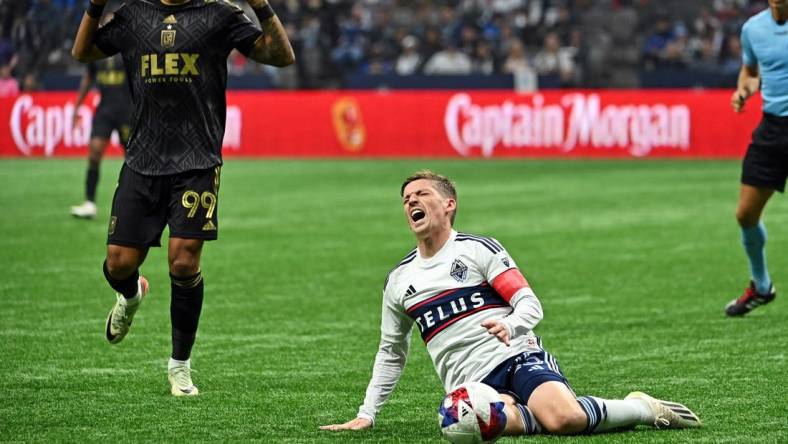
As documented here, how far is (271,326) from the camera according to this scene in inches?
379

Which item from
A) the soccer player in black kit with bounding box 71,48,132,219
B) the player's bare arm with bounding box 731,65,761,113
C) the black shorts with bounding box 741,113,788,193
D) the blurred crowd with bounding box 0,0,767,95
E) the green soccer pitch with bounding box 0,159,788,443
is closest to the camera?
the green soccer pitch with bounding box 0,159,788,443

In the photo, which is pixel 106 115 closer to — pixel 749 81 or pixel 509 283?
pixel 749 81

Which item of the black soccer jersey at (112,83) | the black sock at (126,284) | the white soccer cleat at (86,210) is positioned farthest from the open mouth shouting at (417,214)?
the white soccer cleat at (86,210)

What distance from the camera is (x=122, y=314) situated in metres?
7.77

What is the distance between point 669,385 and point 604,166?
54.3ft

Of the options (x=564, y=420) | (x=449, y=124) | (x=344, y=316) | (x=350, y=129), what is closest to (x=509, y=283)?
(x=564, y=420)

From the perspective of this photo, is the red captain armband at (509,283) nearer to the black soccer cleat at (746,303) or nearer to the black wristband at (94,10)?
the black wristband at (94,10)

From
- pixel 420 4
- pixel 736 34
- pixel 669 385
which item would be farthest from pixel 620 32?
pixel 669 385

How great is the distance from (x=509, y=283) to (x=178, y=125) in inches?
80.8

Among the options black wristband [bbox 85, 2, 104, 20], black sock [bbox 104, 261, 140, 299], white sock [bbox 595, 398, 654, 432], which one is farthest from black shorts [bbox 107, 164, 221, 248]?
white sock [bbox 595, 398, 654, 432]

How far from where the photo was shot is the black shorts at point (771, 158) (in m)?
9.73

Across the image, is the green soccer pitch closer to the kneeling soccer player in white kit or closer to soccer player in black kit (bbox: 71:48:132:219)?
the kneeling soccer player in white kit

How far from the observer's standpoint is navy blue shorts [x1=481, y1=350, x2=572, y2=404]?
600 centimetres

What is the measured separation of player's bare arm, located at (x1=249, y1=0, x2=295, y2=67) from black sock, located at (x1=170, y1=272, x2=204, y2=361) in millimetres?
1112
